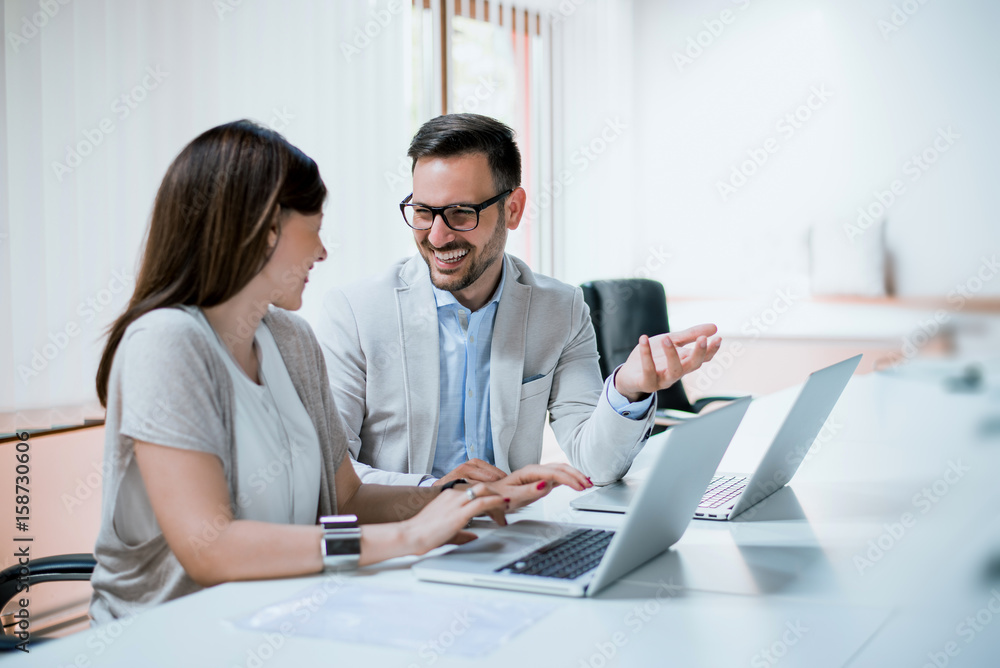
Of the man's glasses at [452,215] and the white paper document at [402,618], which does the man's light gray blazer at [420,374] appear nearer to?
the man's glasses at [452,215]

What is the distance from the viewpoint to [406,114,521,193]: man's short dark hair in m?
1.90

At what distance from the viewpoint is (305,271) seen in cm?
139

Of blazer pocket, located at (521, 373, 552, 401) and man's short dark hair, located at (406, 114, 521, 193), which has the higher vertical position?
man's short dark hair, located at (406, 114, 521, 193)

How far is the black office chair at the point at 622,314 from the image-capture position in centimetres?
293

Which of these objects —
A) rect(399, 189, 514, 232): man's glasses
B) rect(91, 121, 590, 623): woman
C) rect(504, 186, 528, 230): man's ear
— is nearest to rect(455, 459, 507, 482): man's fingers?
rect(91, 121, 590, 623): woman

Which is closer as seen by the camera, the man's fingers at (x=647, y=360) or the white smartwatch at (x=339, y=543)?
the white smartwatch at (x=339, y=543)

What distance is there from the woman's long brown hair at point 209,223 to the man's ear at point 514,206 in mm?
830

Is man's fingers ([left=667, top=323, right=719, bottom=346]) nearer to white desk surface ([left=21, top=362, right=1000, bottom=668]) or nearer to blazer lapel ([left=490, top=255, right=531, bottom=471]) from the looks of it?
white desk surface ([left=21, top=362, right=1000, bottom=668])

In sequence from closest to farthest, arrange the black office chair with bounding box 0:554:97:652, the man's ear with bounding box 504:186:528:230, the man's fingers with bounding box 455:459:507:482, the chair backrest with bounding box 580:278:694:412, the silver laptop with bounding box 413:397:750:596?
the silver laptop with bounding box 413:397:750:596 → the black office chair with bounding box 0:554:97:652 → the man's fingers with bounding box 455:459:507:482 → the man's ear with bounding box 504:186:528:230 → the chair backrest with bounding box 580:278:694:412

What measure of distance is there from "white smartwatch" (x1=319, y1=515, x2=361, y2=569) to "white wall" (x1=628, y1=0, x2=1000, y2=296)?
4.44 meters

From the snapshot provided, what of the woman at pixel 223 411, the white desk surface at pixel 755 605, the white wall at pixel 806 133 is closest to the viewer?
the white desk surface at pixel 755 605

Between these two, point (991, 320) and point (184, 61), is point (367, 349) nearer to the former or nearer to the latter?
point (184, 61)

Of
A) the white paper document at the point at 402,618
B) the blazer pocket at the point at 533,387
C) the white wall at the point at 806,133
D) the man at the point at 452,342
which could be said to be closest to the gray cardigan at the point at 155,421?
the white paper document at the point at 402,618

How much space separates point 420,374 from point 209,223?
74cm
